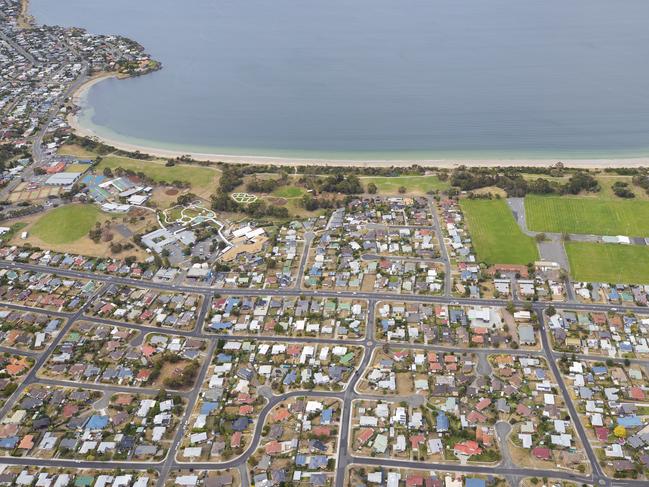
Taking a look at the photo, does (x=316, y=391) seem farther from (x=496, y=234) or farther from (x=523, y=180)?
(x=523, y=180)

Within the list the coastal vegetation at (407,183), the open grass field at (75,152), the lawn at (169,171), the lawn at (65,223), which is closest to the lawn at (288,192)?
the coastal vegetation at (407,183)

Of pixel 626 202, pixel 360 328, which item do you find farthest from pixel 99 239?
pixel 626 202

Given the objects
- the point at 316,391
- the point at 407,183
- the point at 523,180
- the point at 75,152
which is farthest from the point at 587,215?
→ the point at 75,152

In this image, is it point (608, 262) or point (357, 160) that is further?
point (357, 160)

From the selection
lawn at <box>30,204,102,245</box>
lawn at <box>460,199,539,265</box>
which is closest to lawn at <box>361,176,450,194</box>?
lawn at <box>460,199,539,265</box>

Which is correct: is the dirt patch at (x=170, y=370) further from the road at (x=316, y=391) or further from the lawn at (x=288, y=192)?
the lawn at (x=288, y=192)

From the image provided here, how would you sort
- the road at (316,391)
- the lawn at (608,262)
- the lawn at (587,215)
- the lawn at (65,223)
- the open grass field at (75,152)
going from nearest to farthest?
the road at (316,391) → the lawn at (608,262) → the lawn at (587,215) → the lawn at (65,223) → the open grass field at (75,152)
